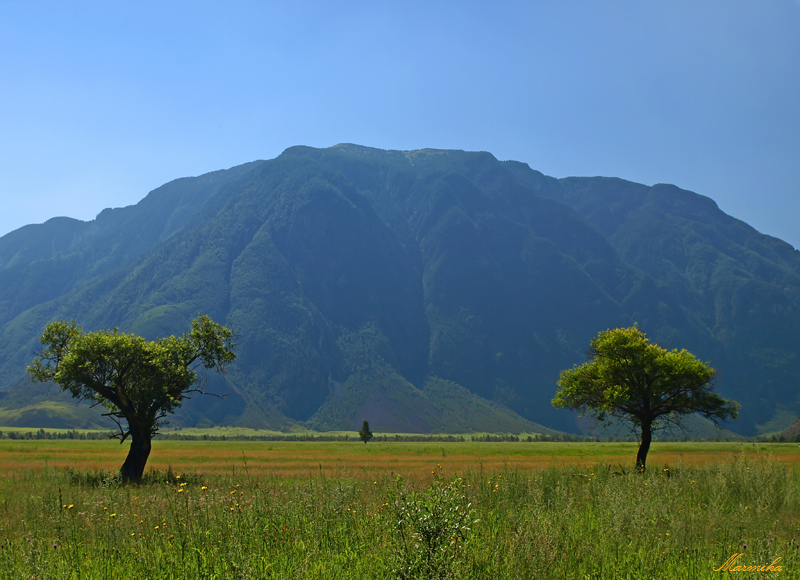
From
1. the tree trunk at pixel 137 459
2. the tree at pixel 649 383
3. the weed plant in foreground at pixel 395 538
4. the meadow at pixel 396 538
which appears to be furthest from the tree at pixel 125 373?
the tree at pixel 649 383

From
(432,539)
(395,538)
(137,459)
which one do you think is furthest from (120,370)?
(432,539)

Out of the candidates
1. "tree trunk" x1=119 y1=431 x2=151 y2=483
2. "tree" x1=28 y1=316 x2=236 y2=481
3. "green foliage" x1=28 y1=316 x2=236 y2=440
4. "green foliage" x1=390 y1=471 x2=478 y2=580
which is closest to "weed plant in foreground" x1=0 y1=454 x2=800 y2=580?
"green foliage" x1=390 y1=471 x2=478 y2=580

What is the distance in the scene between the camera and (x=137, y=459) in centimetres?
2648

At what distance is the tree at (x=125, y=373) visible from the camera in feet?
87.0

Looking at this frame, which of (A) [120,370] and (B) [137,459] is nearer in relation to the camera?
(B) [137,459]

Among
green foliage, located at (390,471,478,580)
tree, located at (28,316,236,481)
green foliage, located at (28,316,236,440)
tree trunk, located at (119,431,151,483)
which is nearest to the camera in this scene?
green foliage, located at (390,471,478,580)

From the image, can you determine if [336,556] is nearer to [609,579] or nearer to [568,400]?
[609,579]

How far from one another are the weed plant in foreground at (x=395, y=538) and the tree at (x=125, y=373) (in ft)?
44.2

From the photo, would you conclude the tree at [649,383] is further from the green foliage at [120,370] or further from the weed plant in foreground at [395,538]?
the green foliage at [120,370]

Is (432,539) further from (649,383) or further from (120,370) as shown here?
(649,383)

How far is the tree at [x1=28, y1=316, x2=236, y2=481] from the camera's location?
87.0 ft

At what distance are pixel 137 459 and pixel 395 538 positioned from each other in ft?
71.0

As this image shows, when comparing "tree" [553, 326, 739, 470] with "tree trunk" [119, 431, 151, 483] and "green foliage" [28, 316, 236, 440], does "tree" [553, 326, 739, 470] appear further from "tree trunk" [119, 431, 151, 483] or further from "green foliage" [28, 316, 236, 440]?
"tree trunk" [119, 431, 151, 483]

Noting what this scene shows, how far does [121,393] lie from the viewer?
27.3 meters
